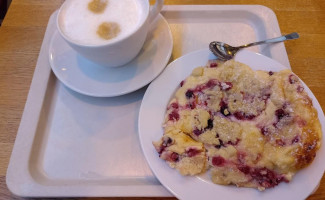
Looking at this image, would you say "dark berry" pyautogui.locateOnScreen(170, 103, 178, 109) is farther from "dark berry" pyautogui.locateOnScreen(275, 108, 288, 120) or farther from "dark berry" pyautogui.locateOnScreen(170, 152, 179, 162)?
"dark berry" pyautogui.locateOnScreen(275, 108, 288, 120)

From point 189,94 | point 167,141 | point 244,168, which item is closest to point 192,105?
point 189,94

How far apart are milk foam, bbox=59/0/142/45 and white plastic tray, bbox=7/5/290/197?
265 mm

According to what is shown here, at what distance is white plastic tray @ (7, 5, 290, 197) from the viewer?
886mm

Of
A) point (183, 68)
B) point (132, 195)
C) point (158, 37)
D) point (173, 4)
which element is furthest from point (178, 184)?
point (173, 4)

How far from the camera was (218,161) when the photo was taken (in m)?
0.81

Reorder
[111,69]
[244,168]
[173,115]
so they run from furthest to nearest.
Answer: [111,69] < [173,115] < [244,168]

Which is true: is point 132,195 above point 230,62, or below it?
below

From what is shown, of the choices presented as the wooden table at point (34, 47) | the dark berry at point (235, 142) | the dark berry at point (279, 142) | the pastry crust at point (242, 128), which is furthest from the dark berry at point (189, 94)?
the wooden table at point (34, 47)

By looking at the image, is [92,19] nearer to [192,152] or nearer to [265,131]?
[192,152]

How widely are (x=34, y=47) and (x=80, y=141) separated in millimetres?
568

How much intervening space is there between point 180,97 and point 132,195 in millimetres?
377

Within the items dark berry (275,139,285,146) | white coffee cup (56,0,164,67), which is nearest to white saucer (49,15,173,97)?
white coffee cup (56,0,164,67)

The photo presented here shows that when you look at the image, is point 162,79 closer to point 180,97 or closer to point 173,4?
point 180,97

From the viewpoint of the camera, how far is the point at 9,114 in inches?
42.1
